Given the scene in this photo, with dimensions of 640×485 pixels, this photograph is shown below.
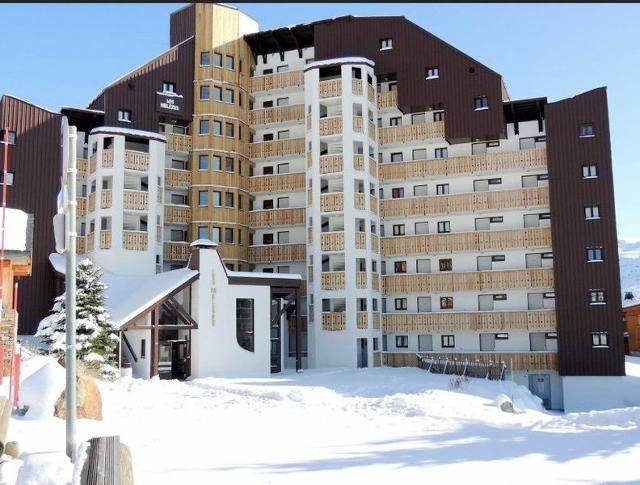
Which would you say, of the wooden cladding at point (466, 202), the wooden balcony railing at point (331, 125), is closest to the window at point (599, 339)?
the wooden cladding at point (466, 202)

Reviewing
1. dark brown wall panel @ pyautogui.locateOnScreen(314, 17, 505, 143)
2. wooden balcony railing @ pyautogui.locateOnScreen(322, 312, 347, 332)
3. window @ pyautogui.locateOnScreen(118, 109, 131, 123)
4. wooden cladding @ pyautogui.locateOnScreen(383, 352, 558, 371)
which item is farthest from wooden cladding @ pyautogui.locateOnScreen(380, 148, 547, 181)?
window @ pyautogui.locateOnScreen(118, 109, 131, 123)

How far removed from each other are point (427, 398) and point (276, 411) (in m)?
7.18

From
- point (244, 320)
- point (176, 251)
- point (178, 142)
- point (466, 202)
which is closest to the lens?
point (244, 320)

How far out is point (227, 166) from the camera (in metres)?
50.3

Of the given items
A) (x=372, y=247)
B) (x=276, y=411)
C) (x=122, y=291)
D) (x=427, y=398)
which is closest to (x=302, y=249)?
(x=372, y=247)

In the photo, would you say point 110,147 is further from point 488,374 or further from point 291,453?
point 291,453

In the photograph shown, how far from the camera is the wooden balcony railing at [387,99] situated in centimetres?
4884

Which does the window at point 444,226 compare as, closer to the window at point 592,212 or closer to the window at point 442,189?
the window at point 442,189

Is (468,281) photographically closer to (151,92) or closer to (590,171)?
(590,171)

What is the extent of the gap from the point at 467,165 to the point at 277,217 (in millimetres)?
14423

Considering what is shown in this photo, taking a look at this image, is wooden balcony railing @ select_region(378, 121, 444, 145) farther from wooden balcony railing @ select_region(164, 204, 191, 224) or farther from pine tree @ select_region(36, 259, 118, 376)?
pine tree @ select_region(36, 259, 118, 376)

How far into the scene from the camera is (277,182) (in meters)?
51.1

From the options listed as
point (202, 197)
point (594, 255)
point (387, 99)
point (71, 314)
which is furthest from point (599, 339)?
point (71, 314)

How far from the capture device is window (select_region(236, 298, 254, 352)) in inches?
1534
